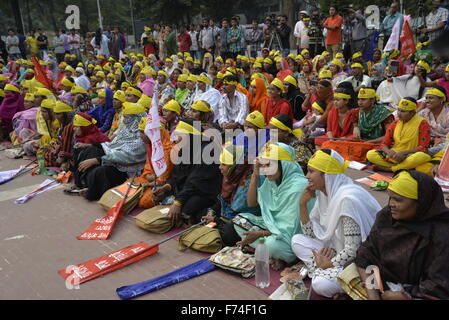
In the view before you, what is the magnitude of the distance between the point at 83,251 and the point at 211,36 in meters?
11.2

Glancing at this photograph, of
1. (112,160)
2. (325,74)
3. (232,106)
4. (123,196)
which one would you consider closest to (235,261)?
(123,196)

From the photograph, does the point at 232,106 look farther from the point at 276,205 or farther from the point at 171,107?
the point at 276,205

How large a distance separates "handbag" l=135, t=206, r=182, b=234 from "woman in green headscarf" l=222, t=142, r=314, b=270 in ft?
2.66

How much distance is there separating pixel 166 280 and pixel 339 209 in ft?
4.83

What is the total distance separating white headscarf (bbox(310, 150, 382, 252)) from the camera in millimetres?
2766

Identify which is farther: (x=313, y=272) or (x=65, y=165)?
(x=65, y=165)

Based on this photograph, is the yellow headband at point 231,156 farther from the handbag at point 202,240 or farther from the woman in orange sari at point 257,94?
the woman in orange sari at point 257,94

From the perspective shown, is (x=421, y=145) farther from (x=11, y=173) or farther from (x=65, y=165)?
(x=11, y=173)

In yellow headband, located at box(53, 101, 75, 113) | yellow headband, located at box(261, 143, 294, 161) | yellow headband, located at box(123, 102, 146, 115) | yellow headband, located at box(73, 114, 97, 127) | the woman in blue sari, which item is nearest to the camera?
yellow headband, located at box(261, 143, 294, 161)

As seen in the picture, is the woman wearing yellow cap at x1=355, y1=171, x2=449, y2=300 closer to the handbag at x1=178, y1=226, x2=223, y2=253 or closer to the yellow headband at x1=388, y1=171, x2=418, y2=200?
the yellow headband at x1=388, y1=171, x2=418, y2=200

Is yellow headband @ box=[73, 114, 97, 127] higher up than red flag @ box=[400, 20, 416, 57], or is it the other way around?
red flag @ box=[400, 20, 416, 57]

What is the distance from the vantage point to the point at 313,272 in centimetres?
304

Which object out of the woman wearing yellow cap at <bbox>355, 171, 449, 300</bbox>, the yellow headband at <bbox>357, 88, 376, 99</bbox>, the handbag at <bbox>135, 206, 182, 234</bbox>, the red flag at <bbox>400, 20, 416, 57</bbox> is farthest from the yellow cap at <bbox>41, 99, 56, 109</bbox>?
the red flag at <bbox>400, 20, 416, 57</bbox>
